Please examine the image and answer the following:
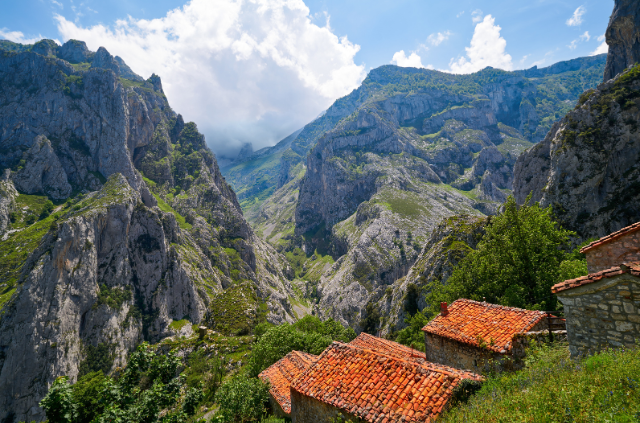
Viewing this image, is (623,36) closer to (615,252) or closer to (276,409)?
(615,252)

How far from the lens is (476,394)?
28.2 ft

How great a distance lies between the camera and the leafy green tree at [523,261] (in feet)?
70.1

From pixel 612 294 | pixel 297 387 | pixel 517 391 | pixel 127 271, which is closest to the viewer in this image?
pixel 517 391

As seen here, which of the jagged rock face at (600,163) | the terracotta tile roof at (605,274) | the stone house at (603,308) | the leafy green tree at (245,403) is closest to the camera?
the terracotta tile roof at (605,274)

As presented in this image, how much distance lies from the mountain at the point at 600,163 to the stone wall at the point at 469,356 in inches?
1814

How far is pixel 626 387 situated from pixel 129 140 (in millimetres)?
213637

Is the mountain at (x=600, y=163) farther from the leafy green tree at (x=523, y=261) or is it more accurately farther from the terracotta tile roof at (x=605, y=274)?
the terracotta tile roof at (x=605, y=274)

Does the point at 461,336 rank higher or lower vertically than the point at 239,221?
lower

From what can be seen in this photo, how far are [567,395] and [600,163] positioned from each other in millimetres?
62176

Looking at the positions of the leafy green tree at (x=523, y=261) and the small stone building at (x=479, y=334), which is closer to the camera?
the small stone building at (x=479, y=334)

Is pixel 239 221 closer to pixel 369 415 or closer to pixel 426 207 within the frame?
pixel 426 207

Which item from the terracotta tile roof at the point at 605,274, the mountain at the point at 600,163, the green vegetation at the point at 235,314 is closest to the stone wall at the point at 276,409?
the terracotta tile roof at the point at 605,274

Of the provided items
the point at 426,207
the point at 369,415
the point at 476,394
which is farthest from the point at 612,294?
the point at 426,207

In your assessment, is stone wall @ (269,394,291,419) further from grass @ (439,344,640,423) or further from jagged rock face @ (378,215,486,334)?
jagged rock face @ (378,215,486,334)
